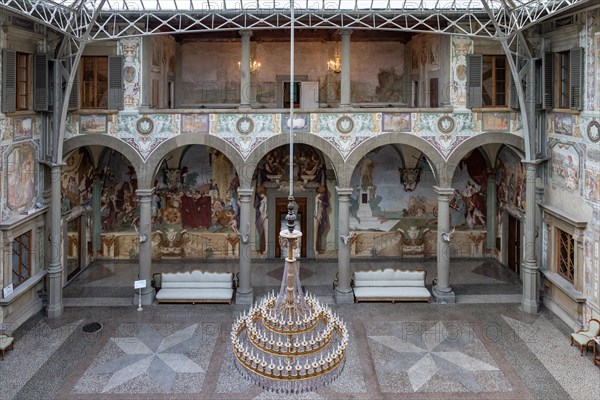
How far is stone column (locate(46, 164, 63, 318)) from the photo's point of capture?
1592 cm

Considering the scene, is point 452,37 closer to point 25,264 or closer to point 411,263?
point 411,263

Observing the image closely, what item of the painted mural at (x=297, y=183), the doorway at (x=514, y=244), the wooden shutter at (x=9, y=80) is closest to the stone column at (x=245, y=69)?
the painted mural at (x=297, y=183)

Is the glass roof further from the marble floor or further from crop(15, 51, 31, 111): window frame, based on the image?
the marble floor

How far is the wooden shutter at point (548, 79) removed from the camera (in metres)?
15.9

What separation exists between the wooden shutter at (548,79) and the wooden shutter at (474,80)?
179 cm

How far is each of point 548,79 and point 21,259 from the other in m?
16.2

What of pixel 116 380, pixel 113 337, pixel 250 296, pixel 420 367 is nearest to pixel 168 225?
pixel 250 296

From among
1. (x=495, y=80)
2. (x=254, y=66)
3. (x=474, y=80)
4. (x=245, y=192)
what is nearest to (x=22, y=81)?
(x=245, y=192)

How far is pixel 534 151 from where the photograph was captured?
16.1m

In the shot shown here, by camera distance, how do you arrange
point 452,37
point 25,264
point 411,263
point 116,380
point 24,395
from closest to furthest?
1. point 24,395
2. point 116,380
3. point 25,264
4. point 452,37
5. point 411,263

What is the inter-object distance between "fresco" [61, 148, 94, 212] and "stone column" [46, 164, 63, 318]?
1.72 meters

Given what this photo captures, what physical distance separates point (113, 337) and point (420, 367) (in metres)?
8.02

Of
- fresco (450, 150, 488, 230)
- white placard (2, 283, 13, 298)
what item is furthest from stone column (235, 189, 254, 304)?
fresco (450, 150, 488, 230)

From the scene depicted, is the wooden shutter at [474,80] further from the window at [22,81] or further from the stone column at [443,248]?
the window at [22,81]
